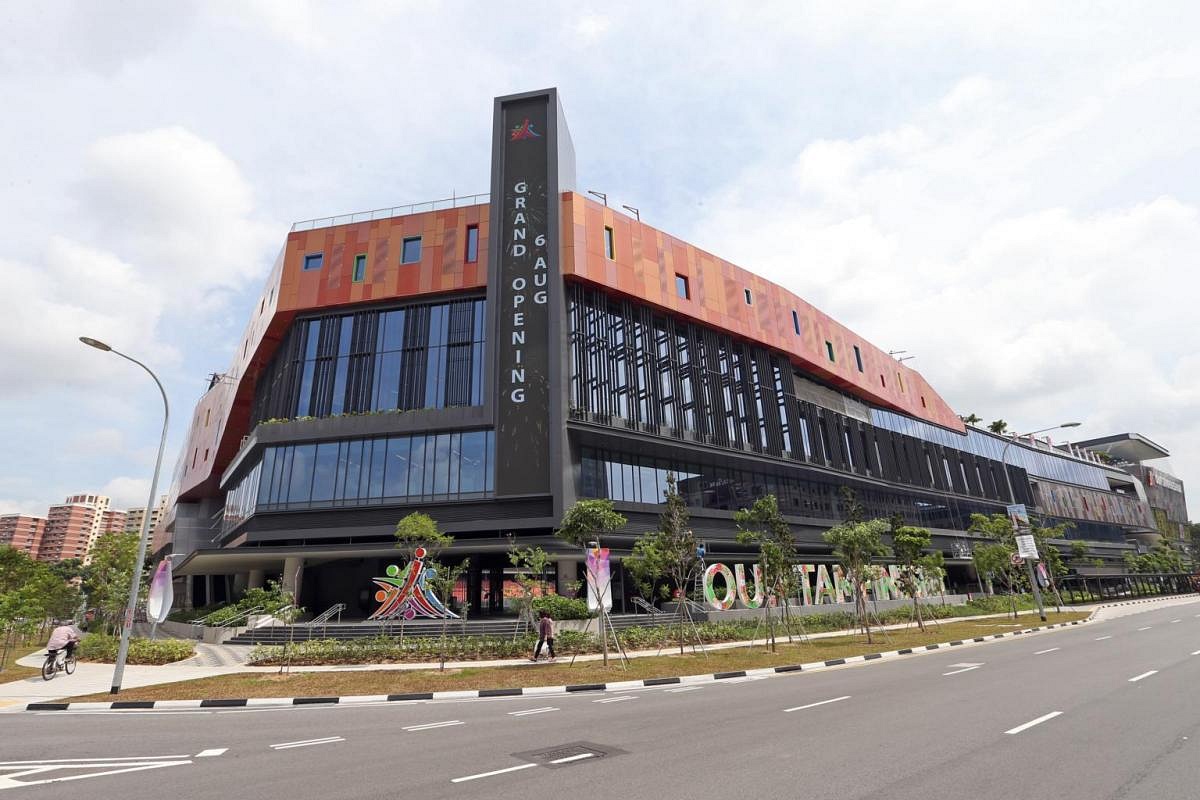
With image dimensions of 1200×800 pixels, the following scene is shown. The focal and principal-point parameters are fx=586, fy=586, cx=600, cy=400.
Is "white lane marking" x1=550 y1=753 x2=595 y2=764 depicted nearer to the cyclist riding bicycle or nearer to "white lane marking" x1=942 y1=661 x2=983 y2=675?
"white lane marking" x1=942 y1=661 x2=983 y2=675

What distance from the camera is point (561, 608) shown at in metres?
29.1

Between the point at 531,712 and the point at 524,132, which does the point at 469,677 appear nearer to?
the point at 531,712

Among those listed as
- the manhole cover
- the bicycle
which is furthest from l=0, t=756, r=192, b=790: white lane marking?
the bicycle

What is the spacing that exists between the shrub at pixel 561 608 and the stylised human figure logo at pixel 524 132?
30712 mm

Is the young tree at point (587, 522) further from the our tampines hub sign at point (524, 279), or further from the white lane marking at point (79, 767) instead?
the white lane marking at point (79, 767)

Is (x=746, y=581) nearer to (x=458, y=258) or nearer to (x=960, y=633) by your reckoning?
(x=960, y=633)

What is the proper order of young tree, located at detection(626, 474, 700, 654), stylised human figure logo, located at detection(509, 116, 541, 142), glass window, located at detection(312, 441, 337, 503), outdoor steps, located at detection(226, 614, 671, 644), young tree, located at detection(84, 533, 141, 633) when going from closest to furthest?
young tree, located at detection(626, 474, 700, 654) < outdoor steps, located at detection(226, 614, 671, 644) < glass window, located at detection(312, 441, 337, 503) < young tree, located at detection(84, 533, 141, 633) < stylised human figure logo, located at detection(509, 116, 541, 142)

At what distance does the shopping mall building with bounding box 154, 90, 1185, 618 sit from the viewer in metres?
35.7

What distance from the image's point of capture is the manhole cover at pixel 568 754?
8.33 m

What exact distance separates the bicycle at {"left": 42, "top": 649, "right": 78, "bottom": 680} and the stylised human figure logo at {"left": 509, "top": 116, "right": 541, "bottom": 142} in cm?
3644

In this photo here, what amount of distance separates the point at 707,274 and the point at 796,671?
33.1 m

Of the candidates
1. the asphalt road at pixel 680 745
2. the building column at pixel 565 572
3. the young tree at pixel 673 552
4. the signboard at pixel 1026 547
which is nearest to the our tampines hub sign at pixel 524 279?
the building column at pixel 565 572

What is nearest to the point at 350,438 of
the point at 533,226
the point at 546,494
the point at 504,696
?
the point at 546,494

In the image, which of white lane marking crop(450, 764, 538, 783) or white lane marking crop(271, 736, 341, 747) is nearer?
white lane marking crop(450, 764, 538, 783)
